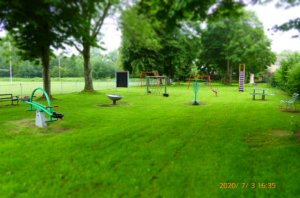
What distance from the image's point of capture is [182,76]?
4600cm

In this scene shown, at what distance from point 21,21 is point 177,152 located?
184 inches

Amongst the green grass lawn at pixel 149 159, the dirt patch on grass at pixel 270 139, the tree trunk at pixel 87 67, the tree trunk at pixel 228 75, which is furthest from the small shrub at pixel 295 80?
the tree trunk at pixel 228 75

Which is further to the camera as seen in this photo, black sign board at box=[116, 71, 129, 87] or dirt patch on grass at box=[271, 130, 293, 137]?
black sign board at box=[116, 71, 129, 87]

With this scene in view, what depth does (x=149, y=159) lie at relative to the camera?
18.8ft

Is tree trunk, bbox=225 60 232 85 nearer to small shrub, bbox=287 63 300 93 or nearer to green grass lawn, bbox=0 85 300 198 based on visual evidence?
small shrub, bbox=287 63 300 93

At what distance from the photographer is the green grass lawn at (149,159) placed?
4.40m

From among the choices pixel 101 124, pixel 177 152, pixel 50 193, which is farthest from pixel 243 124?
pixel 50 193

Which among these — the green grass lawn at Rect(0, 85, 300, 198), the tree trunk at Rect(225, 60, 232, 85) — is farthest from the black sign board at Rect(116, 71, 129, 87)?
the tree trunk at Rect(225, 60, 232, 85)

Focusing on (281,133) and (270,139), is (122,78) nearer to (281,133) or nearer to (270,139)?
(281,133)

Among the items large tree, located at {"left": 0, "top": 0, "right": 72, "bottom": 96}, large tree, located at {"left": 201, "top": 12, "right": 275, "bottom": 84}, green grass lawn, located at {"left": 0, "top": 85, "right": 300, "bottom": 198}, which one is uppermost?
large tree, located at {"left": 201, "top": 12, "right": 275, "bottom": 84}

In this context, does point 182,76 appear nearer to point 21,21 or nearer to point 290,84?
point 290,84

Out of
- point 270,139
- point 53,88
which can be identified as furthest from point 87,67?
point 270,139

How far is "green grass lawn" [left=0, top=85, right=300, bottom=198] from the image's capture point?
4398mm

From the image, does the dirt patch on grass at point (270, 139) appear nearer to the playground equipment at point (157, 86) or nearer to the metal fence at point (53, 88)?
the playground equipment at point (157, 86)
